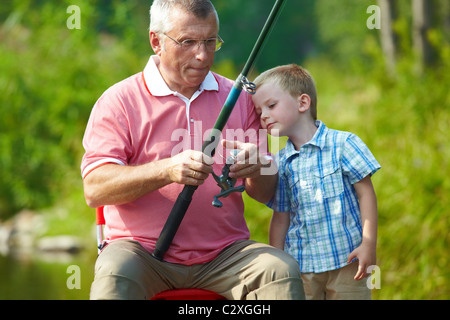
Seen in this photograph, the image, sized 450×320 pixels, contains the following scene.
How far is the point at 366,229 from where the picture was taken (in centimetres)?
277

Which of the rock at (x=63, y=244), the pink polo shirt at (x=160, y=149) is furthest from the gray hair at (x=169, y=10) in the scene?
the rock at (x=63, y=244)

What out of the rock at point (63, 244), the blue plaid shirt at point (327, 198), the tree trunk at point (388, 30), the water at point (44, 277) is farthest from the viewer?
the rock at point (63, 244)

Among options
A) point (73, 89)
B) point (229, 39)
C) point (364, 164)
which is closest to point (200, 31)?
point (364, 164)

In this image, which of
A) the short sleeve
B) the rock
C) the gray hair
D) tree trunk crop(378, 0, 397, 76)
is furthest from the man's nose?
the rock

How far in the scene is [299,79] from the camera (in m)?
2.95

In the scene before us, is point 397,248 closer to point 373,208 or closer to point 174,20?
point 373,208

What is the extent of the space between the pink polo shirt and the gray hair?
0.23 meters

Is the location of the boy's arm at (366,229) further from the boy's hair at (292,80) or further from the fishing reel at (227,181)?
the fishing reel at (227,181)

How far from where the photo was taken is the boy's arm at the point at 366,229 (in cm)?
273

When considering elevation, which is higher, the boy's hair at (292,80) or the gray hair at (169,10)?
the gray hair at (169,10)

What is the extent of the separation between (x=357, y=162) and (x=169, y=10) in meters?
1.04

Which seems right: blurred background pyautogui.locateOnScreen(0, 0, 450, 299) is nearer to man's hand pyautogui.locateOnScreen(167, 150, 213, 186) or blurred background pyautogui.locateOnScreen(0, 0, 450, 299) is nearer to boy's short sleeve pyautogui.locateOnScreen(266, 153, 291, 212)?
boy's short sleeve pyautogui.locateOnScreen(266, 153, 291, 212)

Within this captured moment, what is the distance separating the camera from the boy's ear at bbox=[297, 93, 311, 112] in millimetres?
2939

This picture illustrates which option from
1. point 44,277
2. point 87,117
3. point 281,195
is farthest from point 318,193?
point 87,117
